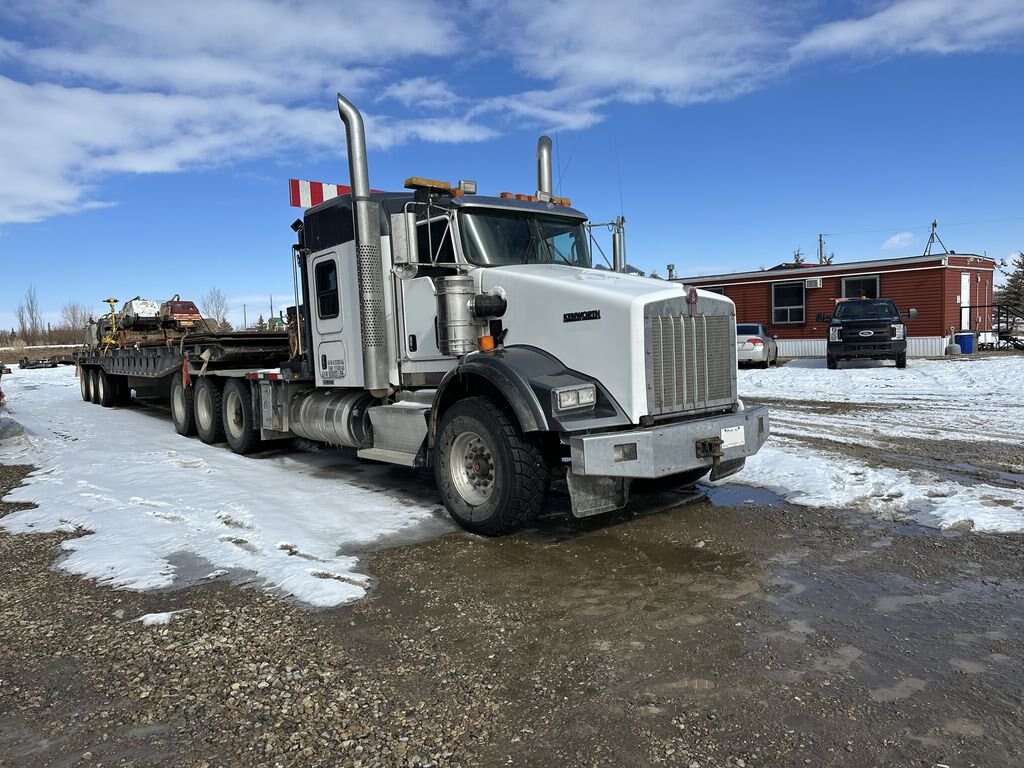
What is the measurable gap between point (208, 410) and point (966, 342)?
23293 millimetres

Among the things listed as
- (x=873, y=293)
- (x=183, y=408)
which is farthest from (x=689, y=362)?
(x=873, y=293)

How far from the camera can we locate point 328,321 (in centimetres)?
775

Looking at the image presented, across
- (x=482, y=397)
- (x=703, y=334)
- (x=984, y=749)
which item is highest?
(x=703, y=334)

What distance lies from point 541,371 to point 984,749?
3323mm

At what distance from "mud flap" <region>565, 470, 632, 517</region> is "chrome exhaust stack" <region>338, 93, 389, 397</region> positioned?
2588 millimetres

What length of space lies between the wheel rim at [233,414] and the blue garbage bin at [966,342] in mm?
22747

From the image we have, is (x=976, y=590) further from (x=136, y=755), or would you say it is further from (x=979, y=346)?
(x=979, y=346)

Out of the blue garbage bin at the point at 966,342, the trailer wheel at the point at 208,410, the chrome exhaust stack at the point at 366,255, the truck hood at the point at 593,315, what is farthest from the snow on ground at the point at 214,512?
the blue garbage bin at the point at 966,342

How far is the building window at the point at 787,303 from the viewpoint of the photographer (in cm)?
2594

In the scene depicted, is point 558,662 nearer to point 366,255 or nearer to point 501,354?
point 501,354

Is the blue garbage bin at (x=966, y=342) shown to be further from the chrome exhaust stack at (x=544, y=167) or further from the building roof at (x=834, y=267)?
the chrome exhaust stack at (x=544, y=167)

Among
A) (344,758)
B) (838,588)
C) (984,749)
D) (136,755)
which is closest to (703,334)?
(838,588)

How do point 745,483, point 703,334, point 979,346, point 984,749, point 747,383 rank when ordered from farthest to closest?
1. point 979,346
2. point 747,383
3. point 745,483
4. point 703,334
5. point 984,749

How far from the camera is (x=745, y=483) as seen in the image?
6965mm
